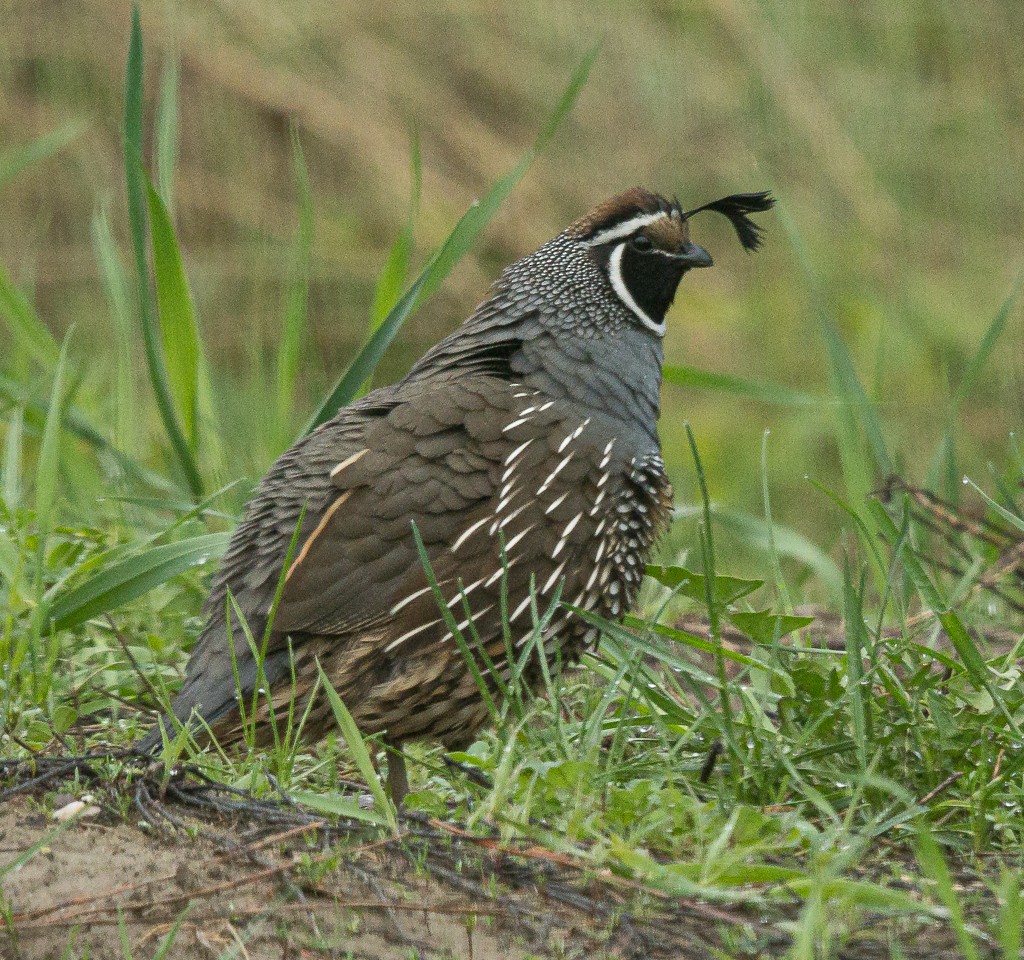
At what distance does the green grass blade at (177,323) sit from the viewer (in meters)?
4.75

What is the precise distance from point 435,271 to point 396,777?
1.71 meters

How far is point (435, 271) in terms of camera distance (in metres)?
4.73

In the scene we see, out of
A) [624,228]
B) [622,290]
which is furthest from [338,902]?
[624,228]

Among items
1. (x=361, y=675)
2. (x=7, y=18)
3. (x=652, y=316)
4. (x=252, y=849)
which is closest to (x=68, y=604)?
(x=361, y=675)

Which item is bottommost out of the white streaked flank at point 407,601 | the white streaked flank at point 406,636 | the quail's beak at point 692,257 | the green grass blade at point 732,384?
the white streaked flank at point 406,636

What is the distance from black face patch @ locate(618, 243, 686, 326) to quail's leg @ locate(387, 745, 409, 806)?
1.63 metres

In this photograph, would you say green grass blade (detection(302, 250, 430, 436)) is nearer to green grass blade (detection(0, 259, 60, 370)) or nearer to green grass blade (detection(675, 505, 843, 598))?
green grass blade (detection(675, 505, 843, 598))

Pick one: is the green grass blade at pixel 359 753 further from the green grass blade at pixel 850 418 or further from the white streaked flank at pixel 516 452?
the green grass blade at pixel 850 418

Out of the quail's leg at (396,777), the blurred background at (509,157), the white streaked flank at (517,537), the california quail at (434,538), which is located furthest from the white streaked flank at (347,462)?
the blurred background at (509,157)

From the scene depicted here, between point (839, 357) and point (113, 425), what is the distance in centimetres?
256

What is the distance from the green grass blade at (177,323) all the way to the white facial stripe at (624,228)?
4.30 feet

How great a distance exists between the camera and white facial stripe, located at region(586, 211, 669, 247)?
15.4 feet

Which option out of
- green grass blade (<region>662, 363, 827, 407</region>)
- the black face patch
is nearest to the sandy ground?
the black face patch

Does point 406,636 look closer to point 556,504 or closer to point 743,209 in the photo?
point 556,504
